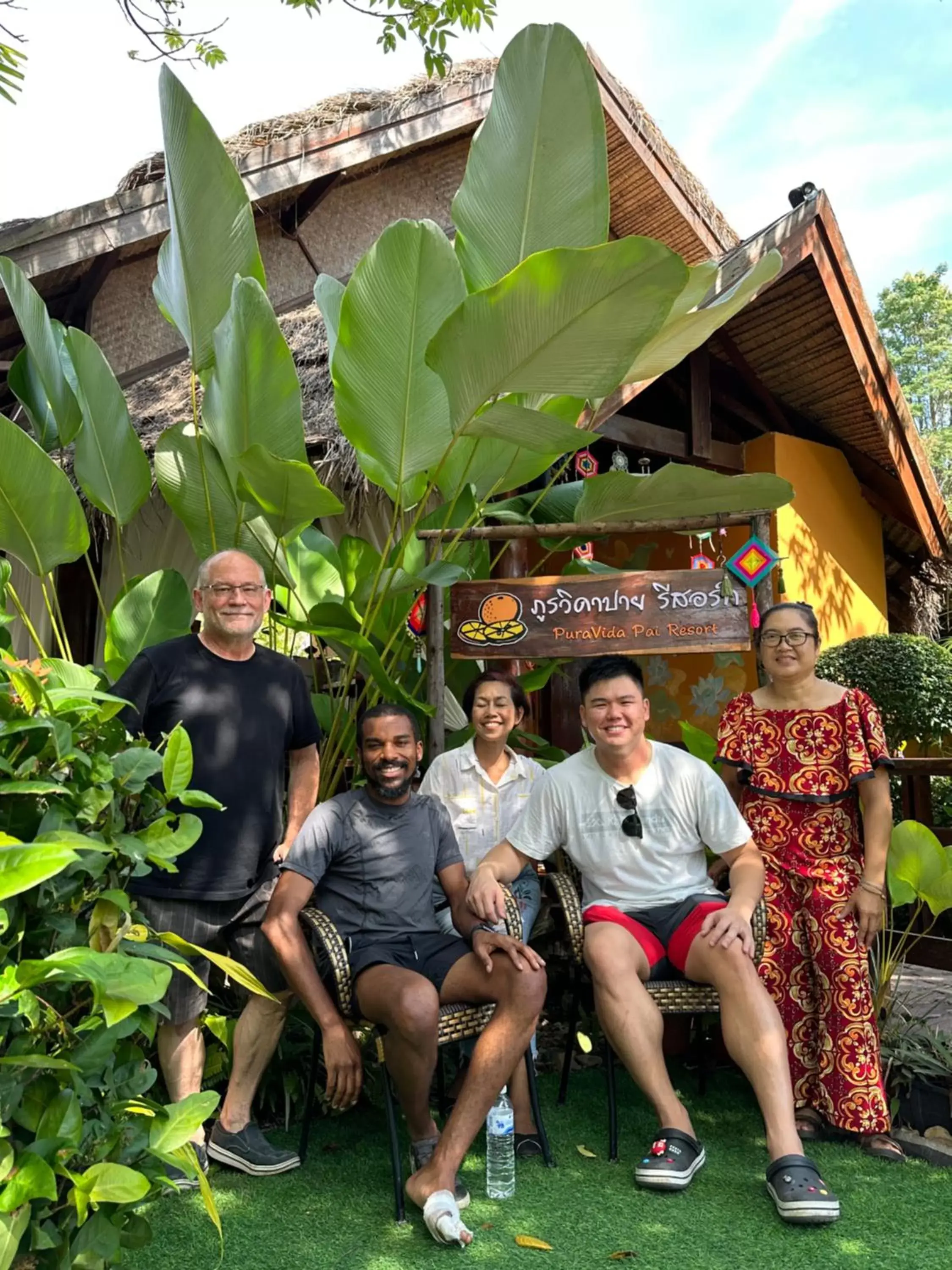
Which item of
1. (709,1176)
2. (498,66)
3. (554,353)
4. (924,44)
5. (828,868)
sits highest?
(924,44)

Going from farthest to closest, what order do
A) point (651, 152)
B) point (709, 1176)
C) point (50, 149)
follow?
point (50, 149) < point (651, 152) < point (709, 1176)

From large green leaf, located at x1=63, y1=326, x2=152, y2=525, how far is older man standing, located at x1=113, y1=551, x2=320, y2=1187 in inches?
38.3

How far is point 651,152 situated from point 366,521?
3015mm

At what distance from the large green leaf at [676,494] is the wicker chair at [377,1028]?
1.49m

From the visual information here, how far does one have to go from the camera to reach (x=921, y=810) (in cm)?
492

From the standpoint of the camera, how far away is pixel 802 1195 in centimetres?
226

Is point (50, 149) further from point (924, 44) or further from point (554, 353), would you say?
point (924, 44)

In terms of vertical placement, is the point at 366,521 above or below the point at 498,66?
below

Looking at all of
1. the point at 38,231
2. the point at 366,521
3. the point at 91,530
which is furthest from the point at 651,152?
the point at 91,530

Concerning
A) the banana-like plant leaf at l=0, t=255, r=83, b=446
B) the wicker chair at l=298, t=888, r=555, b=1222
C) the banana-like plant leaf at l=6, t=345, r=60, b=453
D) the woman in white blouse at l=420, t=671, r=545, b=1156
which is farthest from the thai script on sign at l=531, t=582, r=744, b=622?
the banana-like plant leaf at l=6, t=345, r=60, b=453

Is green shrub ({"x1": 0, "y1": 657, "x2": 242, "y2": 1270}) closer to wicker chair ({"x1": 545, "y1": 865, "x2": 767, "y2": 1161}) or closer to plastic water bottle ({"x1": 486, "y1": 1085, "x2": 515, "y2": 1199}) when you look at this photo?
plastic water bottle ({"x1": 486, "y1": 1085, "x2": 515, "y2": 1199})

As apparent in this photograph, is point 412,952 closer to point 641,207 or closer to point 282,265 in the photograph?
point 282,265

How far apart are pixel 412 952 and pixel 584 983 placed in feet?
2.33

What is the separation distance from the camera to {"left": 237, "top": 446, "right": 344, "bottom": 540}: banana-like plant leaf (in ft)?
9.44
